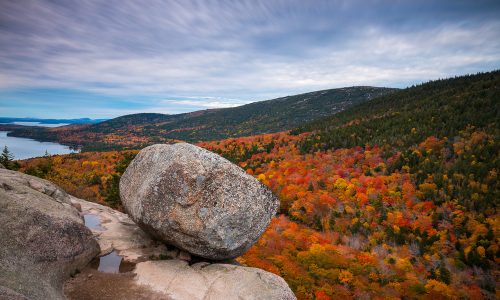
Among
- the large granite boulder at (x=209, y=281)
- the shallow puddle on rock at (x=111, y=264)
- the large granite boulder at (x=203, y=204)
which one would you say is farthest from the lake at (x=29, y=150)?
the large granite boulder at (x=209, y=281)

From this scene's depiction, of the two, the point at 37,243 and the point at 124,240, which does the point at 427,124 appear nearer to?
the point at 124,240

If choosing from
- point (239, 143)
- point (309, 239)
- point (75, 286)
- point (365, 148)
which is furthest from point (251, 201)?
point (239, 143)

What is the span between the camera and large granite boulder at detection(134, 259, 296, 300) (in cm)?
916

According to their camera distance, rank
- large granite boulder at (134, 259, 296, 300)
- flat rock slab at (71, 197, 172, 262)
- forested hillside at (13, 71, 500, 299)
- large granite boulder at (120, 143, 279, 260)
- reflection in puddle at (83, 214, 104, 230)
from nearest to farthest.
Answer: large granite boulder at (134, 259, 296, 300), large granite boulder at (120, 143, 279, 260), flat rock slab at (71, 197, 172, 262), reflection in puddle at (83, 214, 104, 230), forested hillside at (13, 71, 500, 299)

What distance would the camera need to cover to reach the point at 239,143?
54.2m

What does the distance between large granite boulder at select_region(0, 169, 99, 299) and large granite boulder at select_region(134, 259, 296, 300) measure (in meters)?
2.29

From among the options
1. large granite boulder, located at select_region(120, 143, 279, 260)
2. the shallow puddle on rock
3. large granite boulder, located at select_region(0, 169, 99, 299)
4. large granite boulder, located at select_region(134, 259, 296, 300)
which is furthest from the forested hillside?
large granite boulder, located at select_region(0, 169, 99, 299)

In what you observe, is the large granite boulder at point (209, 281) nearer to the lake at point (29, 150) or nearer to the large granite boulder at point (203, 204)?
the large granite boulder at point (203, 204)

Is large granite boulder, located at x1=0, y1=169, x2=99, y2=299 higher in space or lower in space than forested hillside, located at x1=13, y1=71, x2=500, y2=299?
higher

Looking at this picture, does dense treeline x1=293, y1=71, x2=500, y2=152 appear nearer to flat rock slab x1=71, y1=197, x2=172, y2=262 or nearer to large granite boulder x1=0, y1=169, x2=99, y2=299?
flat rock slab x1=71, y1=197, x2=172, y2=262

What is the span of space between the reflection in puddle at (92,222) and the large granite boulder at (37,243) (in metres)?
2.60

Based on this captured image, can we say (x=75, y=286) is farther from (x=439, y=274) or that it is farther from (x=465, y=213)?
(x=465, y=213)

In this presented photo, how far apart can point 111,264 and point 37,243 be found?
2.78 metres

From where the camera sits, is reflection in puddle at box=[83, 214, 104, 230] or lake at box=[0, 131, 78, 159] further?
lake at box=[0, 131, 78, 159]
